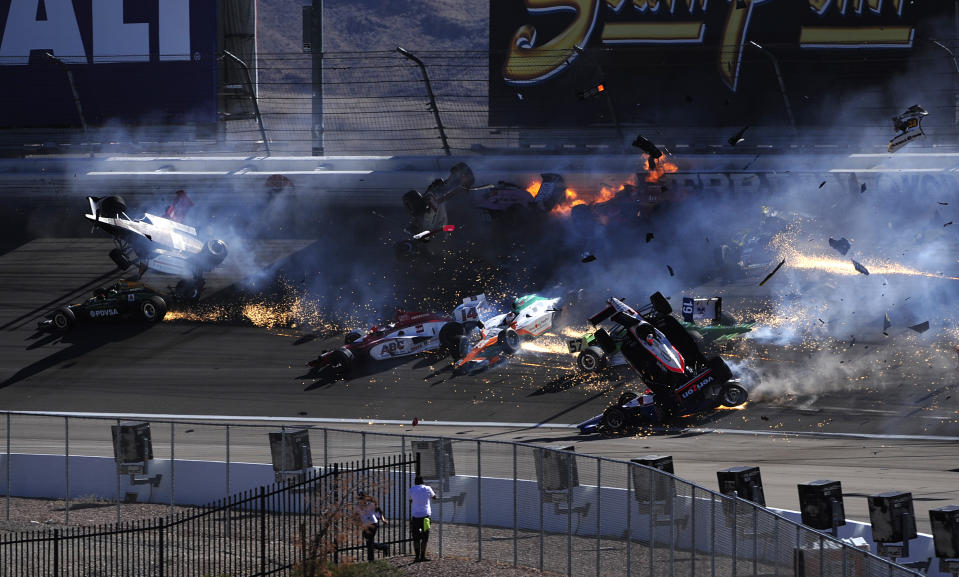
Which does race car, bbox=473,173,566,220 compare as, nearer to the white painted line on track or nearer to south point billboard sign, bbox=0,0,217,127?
Answer: south point billboard sign, bbox=0,0,217,127

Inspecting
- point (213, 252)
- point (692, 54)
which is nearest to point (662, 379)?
point (692, 54)

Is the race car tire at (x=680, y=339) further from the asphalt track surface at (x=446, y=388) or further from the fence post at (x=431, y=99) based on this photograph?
the fence post at (x=431, y=99)

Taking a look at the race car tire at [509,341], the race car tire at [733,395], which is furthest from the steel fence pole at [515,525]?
the race car tire at [509,341]

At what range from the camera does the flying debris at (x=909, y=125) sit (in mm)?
30359

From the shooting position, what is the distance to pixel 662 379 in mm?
23234

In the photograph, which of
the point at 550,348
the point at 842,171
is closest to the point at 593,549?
the point at 550,348

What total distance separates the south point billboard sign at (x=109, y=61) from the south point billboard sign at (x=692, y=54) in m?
9.81

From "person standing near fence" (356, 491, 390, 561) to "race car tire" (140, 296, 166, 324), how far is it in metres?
17.0

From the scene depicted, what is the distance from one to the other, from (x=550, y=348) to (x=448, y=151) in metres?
10.1

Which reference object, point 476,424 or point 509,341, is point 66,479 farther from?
point 509,341

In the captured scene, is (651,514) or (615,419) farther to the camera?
(615,419)

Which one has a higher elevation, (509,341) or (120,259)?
(120,259)

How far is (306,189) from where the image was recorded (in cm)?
3538

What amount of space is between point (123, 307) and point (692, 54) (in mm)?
16870
